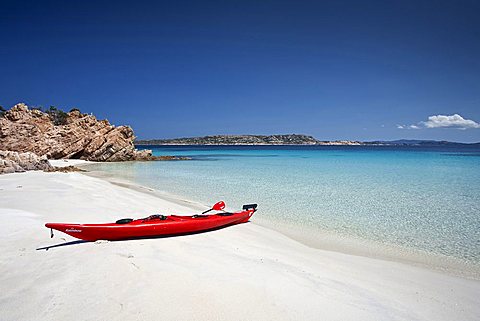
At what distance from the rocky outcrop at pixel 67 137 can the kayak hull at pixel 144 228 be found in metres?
33.4

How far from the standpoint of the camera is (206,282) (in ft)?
12.3

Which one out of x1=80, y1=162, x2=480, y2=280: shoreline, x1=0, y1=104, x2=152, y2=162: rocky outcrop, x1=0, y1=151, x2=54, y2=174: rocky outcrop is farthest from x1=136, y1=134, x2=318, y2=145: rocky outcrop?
x1=80, y1=162, x2=480, y2=280: shoreline

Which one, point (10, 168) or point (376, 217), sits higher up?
point (10, 168)

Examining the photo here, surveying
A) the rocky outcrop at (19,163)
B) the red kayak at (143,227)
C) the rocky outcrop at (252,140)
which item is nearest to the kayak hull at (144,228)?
the red kayak at (143,227)

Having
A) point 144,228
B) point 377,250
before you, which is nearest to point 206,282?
point 144,228

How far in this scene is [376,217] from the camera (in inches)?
348

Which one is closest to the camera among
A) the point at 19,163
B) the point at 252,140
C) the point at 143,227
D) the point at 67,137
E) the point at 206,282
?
the point at 206,282

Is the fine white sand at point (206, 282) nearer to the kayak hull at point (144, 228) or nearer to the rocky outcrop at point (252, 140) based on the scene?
the kayak hull at point (144, 228)

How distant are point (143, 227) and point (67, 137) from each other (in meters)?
36.5

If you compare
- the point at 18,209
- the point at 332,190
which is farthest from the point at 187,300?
the point at 332,190

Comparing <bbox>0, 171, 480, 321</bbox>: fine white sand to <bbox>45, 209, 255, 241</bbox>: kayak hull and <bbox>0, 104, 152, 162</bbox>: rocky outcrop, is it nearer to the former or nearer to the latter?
<bbox>45, 209, 255, 241</bbox>: kayak hull

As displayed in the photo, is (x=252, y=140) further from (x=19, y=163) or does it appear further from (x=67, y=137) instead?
(x=19, y=163)

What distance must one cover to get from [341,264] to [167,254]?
304 centimetres

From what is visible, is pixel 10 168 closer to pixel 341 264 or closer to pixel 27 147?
pixel 341 264
